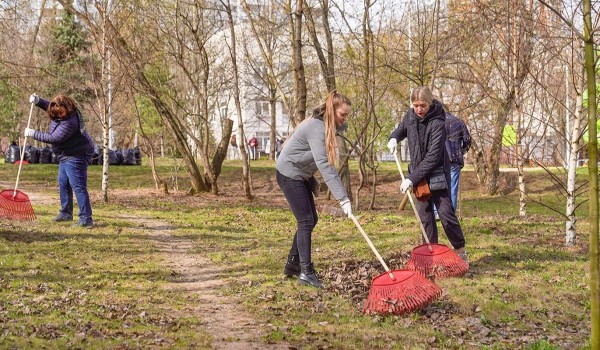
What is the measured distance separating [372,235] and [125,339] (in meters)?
6.24

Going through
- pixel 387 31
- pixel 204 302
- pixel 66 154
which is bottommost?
pixel 204 302

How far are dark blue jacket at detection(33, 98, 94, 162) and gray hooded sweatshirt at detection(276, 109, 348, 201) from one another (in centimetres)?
468

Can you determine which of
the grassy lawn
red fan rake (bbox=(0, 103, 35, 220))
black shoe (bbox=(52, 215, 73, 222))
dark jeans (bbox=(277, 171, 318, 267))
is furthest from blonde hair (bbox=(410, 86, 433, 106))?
black shoe (bbox=(52, 215, 73, 222))

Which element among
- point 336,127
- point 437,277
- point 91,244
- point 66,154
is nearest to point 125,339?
point 336,127

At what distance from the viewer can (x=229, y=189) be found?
947 inches

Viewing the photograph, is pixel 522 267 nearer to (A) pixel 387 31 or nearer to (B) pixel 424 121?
(B) pixel 424 121

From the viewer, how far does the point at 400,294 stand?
6707mm

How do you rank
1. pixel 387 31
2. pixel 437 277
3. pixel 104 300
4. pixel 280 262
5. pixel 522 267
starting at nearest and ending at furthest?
pixel 104 300 < pixel 437 277 < pixel 522 267 < pixel 280 262 < pixel 387 31

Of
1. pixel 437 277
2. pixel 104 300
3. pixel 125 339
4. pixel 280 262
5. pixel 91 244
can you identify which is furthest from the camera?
pixel 91 244

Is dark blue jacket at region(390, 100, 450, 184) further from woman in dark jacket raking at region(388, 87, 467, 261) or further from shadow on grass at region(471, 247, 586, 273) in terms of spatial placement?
shadow on grass at region(471, 247, 586, 273)

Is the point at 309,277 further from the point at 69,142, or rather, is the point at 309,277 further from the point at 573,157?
the point at 69,142

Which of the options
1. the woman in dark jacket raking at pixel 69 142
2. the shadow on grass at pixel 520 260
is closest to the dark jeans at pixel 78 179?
the woman in dark jacket raking at pixel 69 142

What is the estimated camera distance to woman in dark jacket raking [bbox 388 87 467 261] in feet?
25.9

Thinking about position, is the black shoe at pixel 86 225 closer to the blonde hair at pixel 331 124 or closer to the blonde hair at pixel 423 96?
the blonde hair at pixel 331 124
